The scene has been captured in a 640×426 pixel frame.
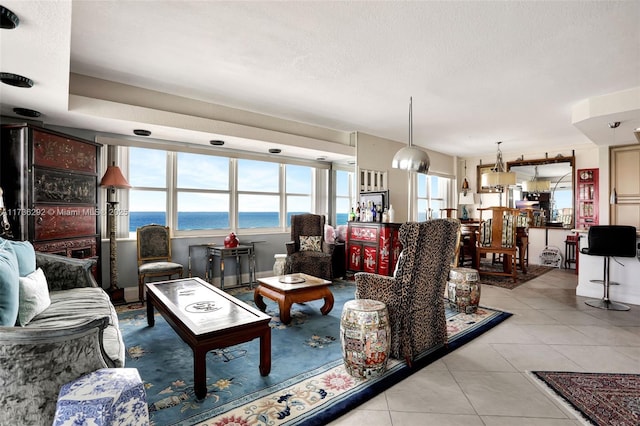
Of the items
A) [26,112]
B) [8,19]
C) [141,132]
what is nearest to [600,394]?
[8,19]

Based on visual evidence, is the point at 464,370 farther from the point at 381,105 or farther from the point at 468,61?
the point at 381,105

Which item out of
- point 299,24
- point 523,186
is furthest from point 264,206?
point 523,186

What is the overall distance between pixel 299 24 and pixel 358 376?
2699mm

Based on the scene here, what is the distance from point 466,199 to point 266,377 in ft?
24.6

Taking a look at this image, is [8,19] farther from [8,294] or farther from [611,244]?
[611,244]

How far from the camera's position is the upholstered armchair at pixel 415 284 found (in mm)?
2488

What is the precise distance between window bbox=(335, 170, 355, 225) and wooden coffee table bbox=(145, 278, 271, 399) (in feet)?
14.4

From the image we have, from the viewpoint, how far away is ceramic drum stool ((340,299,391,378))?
2277 mm

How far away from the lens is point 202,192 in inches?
205

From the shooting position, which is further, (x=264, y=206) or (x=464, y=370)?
(x=264, y=206)

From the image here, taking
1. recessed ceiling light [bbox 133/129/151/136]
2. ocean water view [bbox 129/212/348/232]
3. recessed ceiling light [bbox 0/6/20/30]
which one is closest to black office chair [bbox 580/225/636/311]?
ocean water view [bbox 129/212/348/232]

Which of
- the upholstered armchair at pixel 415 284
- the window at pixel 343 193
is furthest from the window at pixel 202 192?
the upholstered armchair at pixel 415 284

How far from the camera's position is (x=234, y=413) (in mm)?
1939

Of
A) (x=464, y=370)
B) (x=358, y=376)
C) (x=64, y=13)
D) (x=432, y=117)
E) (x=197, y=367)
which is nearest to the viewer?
(x=64, y=13)
